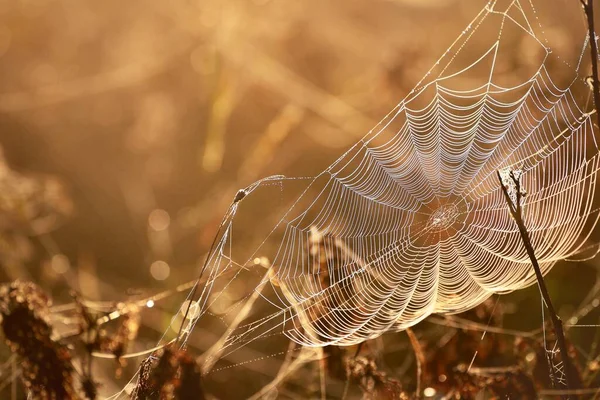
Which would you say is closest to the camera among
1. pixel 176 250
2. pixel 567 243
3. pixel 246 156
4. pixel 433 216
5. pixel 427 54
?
pixel 567 243

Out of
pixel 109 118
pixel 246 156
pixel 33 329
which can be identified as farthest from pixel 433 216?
pixel 109 118

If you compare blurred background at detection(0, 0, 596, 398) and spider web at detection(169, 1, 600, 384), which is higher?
blurred background at detection(0, 0, 596, 398)

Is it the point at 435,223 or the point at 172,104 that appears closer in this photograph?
the point at 435,223

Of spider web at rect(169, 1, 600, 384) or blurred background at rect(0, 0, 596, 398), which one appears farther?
blurred background at rect(0, 0, 596, 398)

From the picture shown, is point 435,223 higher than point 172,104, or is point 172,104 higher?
point 172,104

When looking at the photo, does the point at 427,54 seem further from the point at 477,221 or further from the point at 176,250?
the point at 176,250
